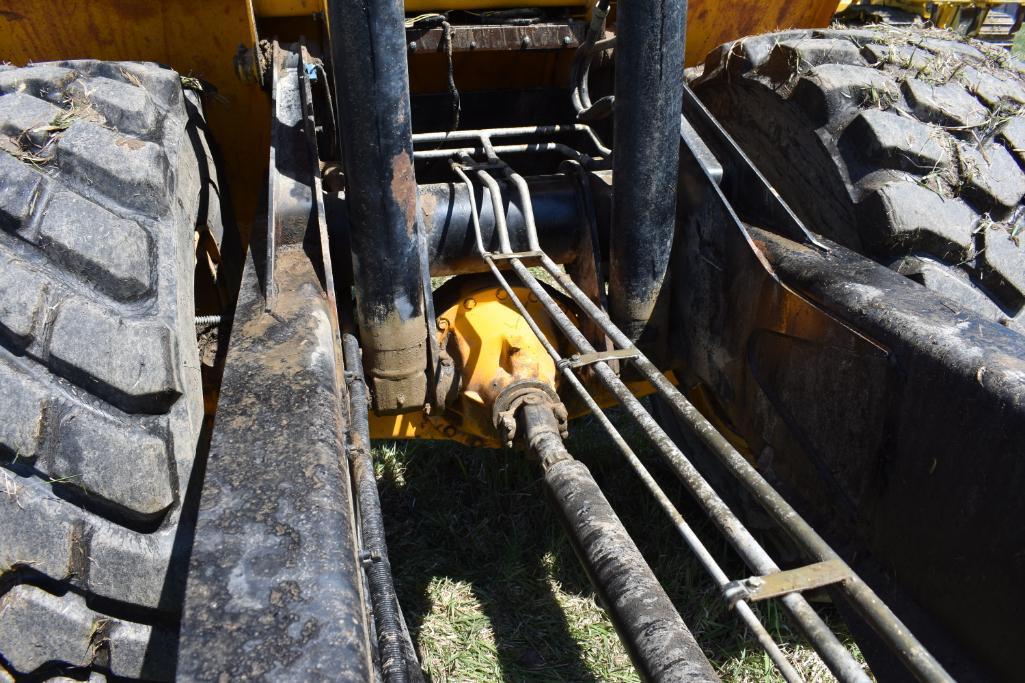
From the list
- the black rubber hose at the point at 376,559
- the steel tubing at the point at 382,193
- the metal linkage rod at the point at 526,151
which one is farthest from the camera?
the metal linkage rod at the point at 526,151

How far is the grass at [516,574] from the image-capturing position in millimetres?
2283

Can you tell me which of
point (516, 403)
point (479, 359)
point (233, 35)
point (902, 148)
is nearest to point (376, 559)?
point (516, 403)

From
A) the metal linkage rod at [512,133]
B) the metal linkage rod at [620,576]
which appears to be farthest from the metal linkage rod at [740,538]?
the metal linkage rod at [512,133]

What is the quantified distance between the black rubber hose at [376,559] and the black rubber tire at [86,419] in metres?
0.26

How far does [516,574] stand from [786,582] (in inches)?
65.2

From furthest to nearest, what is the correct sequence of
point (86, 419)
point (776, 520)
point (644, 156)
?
point (644, 156) < point (86, 419) < point (776, 520)

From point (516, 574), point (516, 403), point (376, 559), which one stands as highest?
point (376, 559)

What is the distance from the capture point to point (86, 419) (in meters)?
1.24

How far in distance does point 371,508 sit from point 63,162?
820 millimetres

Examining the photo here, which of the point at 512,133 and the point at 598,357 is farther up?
the point at 512,133

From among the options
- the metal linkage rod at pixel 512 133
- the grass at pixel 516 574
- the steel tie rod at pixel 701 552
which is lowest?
the grass at pixel 516 574

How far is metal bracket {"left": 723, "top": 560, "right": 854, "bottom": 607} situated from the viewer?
38.8 inches

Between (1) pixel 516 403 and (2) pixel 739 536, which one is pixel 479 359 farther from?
(2) pixel 739 536

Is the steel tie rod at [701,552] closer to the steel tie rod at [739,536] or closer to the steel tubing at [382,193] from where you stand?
the steel tie rod at [739,536]
